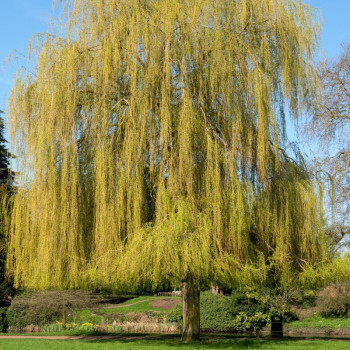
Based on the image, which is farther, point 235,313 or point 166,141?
point 235,313

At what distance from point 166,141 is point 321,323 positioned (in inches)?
660

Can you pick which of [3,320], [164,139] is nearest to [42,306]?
[3,320]

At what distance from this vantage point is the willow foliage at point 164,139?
10555 millimetres

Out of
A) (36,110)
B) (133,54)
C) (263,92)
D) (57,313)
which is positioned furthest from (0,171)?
(263,92)

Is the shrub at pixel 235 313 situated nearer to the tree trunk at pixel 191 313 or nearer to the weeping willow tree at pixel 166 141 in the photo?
the tree trunk at pixel 191 313

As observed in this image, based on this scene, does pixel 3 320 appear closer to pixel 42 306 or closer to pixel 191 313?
pixel 42 306

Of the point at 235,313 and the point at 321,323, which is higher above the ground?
the point at 235,313

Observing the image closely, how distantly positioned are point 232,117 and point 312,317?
58.7 feet

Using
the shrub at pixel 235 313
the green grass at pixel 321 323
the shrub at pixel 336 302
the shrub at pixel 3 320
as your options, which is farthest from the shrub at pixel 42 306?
the shrub at pixel 336 302

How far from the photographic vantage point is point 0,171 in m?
26.7

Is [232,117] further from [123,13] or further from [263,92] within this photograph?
[123,13]

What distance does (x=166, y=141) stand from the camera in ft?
35.1

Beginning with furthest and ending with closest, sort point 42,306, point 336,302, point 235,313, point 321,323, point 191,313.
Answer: point 336,302, point 321,323, point 42,306, point 235,313, point 191,313

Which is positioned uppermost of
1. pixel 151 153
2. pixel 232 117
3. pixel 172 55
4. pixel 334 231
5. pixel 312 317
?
pixel 172 55
